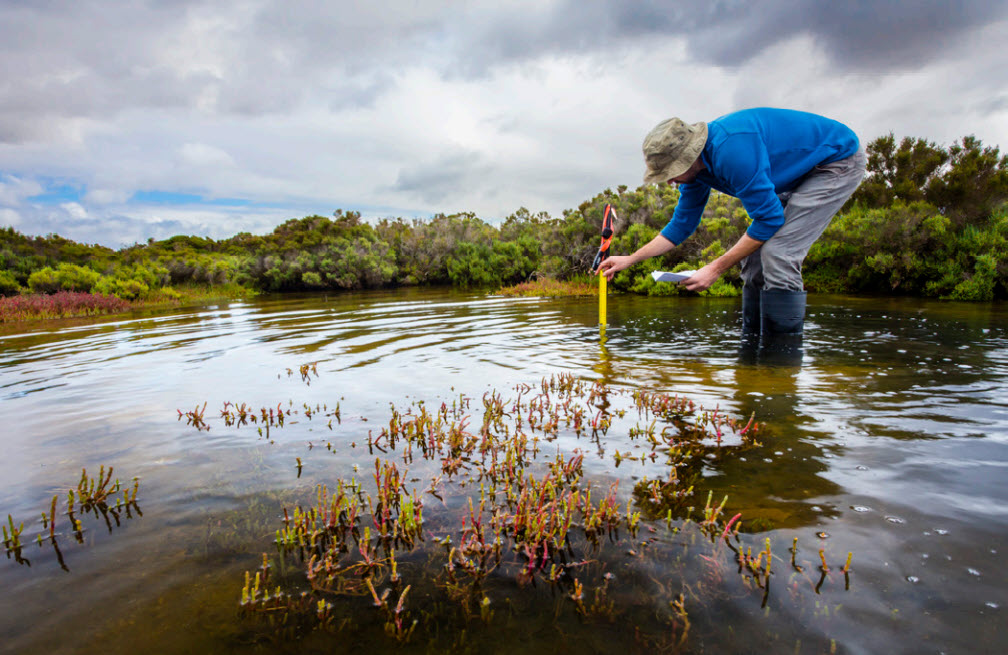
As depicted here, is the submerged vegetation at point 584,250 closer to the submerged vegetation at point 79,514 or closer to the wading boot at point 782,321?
the wading boot at point 782,321

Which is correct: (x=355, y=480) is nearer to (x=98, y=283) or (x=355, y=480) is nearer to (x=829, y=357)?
(x=829, y=357)

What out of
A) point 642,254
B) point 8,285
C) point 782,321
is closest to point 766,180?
point 642,254

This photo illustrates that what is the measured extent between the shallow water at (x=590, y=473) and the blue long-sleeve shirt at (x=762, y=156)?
1935 mm

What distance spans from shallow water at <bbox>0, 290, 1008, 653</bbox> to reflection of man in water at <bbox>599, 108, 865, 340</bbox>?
1.16 metres

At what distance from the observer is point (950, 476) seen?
3109 millimetres

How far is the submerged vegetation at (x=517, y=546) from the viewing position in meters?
2.14

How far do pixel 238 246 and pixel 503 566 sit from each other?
5122 cm

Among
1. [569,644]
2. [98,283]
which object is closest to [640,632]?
[569,644]

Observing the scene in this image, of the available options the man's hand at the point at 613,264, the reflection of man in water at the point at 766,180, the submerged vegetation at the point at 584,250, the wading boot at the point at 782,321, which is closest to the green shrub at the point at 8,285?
the submerged vegetation at the point at 584,250

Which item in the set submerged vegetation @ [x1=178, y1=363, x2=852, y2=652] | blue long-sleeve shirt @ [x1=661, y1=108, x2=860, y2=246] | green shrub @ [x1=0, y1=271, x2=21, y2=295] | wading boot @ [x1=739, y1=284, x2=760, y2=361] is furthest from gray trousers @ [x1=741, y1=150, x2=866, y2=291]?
green shrub @ [x1=0, y1=271, x2=21, y2=295]

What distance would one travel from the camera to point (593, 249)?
24203mm

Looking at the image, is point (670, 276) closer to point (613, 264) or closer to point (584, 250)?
point (613, 264)

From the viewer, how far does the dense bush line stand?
1573 centimetres

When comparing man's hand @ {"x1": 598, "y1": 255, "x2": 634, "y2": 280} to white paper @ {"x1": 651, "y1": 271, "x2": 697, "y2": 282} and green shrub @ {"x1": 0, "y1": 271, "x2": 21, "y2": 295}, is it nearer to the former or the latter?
white paper @ {"x1": 651, "y1": 271, "x2": 697, "y2": 282}
